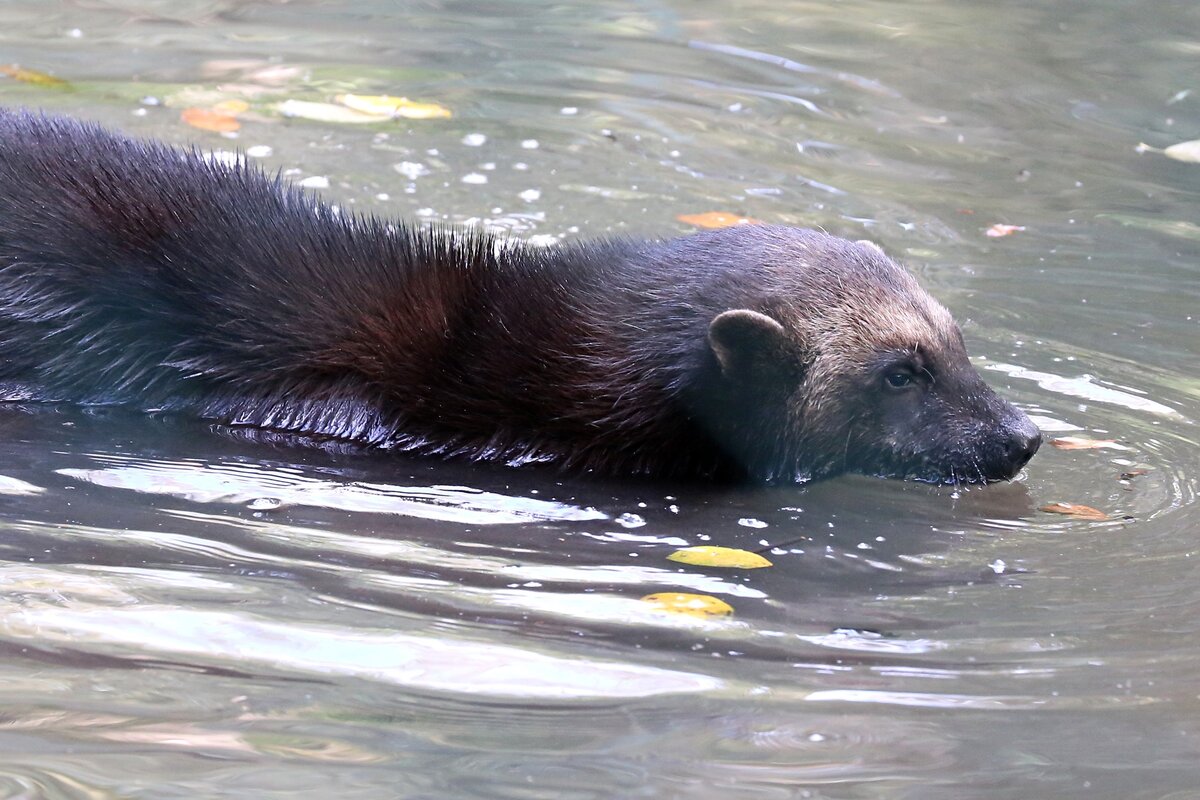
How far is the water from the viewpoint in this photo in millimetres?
3119

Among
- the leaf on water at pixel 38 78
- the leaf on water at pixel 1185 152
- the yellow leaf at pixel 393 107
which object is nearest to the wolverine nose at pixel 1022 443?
the leaf on water at pixel 1185 152

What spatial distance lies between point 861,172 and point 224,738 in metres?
7.02

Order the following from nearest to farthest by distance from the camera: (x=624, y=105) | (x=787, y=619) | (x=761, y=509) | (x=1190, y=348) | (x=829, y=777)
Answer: (x=829, y=777)
(x=787, y=619)
(x=761, y=509)
(x=1190, y=348)
(x=624, y=105)

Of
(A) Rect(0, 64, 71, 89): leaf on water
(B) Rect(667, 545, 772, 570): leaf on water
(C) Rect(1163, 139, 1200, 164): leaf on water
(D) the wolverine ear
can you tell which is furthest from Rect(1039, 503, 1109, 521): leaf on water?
(A) Rect(0, 64, 71, 89): leaf on water

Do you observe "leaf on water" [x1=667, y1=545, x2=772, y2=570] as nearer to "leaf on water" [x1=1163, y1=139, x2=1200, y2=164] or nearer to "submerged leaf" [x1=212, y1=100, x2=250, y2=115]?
"submerged leaf" [x1=212, y1=100, x2=250, y2=115]

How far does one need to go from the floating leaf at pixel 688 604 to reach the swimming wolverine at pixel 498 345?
1321 mm

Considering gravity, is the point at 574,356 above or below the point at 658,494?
above

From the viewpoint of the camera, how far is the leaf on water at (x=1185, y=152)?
9719 millimetres

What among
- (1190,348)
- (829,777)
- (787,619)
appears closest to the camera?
(829,777)

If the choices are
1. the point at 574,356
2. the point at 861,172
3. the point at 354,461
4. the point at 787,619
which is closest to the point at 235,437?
the point at 354,461

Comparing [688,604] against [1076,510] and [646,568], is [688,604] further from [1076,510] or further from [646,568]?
[1076,510]

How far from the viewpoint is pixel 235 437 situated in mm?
5445

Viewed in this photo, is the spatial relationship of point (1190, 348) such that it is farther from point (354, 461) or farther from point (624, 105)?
point (624, 105)

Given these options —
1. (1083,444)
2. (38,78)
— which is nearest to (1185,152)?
(1083,444)
